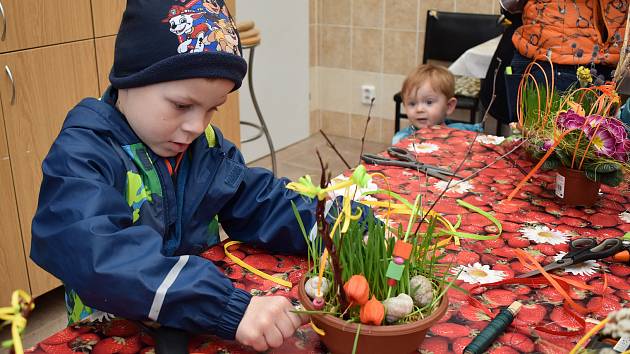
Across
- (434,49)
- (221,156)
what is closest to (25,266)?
(221,156)

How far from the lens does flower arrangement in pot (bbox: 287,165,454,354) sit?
2.73ft

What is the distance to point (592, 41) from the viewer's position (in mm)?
2227

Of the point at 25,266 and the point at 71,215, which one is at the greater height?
the point at 71,215

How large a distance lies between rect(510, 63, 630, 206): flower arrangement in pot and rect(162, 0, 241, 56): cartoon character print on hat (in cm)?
73

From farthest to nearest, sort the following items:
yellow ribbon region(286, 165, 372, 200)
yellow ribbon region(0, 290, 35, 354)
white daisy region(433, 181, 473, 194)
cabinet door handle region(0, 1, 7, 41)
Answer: cabinet door handle region(0, 1, 7, 41)
white daisy region(433, 181, 473, 194)
yellow ribbon region(286, 165, 372, 200)
yellow ribbon region(0, 290, 35, 354)

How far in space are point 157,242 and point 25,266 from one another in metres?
1.69

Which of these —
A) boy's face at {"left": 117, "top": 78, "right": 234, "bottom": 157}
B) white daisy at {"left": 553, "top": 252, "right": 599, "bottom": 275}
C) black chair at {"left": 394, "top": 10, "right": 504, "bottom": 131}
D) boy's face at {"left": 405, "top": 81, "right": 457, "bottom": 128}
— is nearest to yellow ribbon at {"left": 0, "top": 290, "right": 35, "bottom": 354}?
boy's face at {"left": 117, "top": 78, "right": 234, "bottom": 157}

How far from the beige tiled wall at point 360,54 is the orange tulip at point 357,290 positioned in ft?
11.6

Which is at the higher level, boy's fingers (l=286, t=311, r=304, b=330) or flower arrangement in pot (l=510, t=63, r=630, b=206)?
flower arrangement in pot (l=510, t=63, r=630, b=206)

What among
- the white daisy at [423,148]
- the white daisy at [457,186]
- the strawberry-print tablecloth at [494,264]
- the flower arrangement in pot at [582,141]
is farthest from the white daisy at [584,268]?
the white daisy at [423,148]

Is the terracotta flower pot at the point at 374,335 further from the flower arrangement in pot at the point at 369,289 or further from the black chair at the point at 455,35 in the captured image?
the black chair at the point at 455,35

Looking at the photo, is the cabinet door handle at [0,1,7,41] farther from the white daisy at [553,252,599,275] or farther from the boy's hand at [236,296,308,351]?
the white daisy at [553,252,599,275]

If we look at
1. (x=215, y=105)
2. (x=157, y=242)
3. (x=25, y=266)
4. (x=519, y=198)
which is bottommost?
(x=25, y=266)

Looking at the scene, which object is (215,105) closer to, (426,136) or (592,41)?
(426,136)
